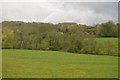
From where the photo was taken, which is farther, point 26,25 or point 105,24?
point 26,25

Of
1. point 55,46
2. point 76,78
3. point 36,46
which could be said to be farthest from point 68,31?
point 76,78

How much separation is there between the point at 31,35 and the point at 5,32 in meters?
8.00

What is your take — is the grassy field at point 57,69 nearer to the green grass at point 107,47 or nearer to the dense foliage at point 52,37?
the green grass at point 107,47

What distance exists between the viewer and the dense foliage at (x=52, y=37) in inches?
1612

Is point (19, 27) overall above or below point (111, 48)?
above

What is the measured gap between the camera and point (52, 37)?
156 feet

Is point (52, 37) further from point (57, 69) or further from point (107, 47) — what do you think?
point (57, 69)

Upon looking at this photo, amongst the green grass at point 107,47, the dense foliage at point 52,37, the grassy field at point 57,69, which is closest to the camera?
the grassy field at point 57,69

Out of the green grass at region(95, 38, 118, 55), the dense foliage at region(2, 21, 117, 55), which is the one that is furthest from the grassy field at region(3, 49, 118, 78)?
the dense foliage at region(2, 21, 117, 55)

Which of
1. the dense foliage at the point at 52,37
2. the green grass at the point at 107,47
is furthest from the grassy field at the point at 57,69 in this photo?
the dense foliage at the point at 52,37

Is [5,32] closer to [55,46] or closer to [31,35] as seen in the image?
[31,35]

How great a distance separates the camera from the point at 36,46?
158 feet

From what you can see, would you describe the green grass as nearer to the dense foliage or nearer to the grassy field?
the dense foliage

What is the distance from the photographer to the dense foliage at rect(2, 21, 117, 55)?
40934 mm
